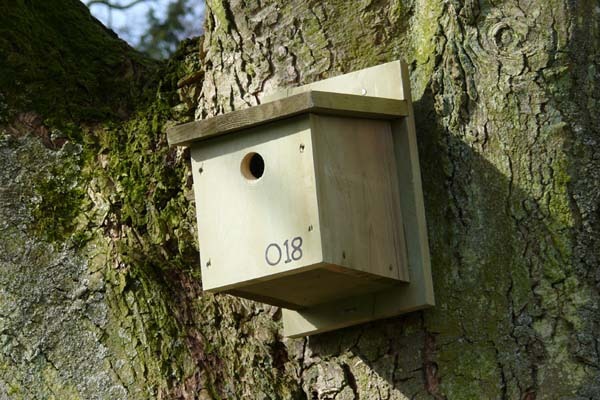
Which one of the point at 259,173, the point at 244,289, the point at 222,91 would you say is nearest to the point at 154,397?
the point at 244,289

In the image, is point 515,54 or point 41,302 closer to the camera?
point 515,54

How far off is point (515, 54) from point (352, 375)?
0.77m

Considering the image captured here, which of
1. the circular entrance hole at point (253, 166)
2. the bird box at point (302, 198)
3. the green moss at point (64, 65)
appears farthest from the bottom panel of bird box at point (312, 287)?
the green moss at point (64, 65)

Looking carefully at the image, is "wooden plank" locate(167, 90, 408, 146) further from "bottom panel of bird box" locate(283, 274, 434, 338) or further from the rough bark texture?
"bottom panel of bird box" locate(283, 274, 434, 338)

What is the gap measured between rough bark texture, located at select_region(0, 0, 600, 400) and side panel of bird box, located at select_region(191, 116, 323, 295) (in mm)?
247

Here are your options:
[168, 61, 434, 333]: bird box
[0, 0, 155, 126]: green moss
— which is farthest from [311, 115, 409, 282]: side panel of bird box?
[0, 0, 155, 126]: green moss

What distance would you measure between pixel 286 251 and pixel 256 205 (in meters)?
0.15

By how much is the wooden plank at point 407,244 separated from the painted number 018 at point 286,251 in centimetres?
28

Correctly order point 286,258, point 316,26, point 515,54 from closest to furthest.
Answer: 1. point 286,258
2. point 515,54
3. point 316,26

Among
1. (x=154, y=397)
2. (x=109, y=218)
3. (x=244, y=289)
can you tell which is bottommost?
(x=154, y=397)

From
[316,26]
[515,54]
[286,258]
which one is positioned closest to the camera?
[286,258]

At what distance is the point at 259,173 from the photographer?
115 inches

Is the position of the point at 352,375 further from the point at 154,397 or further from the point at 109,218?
the point at 109,218

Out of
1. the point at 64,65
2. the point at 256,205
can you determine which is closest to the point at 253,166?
the point at 256,205
